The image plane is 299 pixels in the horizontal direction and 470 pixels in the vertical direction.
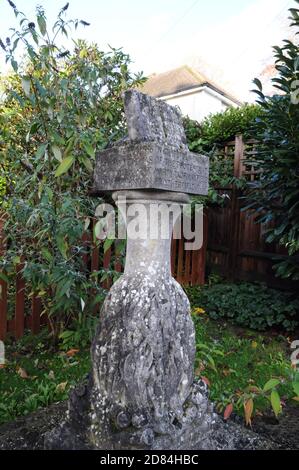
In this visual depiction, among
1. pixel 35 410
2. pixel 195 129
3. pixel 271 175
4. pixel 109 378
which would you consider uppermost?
pixel 195 129

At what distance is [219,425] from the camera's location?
1757mm

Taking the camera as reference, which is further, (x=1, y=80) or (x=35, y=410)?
(x=1, y=80)

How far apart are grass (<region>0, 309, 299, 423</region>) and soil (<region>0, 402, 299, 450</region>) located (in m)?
0.14

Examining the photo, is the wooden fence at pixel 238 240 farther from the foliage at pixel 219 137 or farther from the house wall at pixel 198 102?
the house wall at pixel 198 102

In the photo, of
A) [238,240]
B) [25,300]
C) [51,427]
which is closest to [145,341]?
[51,427]

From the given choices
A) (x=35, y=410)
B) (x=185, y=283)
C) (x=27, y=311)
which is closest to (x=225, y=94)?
(x=185, y=283)

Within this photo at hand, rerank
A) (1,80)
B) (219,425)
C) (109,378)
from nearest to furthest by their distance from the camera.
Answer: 1. (109,378)
2. (219,425)
3. (1,80)

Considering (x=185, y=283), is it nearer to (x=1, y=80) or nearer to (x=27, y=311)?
(x=27, y=311)

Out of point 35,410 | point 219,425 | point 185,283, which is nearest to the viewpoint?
point 219,425

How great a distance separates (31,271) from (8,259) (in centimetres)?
38

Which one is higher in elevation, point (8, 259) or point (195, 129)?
point (195, 129)

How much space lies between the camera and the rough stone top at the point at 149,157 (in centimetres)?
153

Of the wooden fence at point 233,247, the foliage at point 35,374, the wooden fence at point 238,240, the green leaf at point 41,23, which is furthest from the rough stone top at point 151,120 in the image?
the wooden fence at point 238,240

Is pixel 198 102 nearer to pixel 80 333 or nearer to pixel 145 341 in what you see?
pixel 80 333
